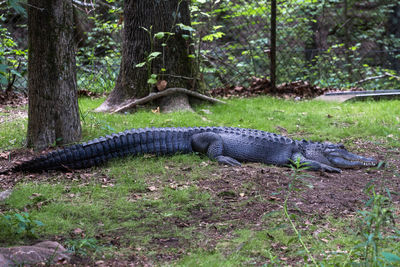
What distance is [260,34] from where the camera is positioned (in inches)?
458

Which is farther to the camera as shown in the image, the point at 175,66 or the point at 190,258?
the point at 175,66

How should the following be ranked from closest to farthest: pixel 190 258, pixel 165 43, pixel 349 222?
pixel 190 258
pixel 349 222
pixel 165 43

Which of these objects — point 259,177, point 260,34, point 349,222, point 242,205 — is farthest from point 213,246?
point 260,34

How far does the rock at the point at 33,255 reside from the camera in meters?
2.29

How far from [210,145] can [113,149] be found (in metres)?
1.21

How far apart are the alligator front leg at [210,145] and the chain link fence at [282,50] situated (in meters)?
4.42

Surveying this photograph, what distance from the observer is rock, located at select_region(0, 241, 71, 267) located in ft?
7.52

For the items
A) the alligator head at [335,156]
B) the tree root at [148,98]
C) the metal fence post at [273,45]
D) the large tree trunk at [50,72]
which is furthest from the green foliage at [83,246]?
the metal fence post at [273,45]

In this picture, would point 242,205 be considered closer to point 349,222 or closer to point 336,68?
point 349,222

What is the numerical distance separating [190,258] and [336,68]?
411 inches

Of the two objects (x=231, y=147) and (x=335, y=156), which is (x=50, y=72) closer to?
(x=231, y=147)

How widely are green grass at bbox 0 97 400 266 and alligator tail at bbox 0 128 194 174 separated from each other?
0.14 metres

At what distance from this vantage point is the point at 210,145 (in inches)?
202

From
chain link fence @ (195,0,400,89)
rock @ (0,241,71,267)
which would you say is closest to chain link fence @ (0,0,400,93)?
chain link fence @ (195,0,400,89)
